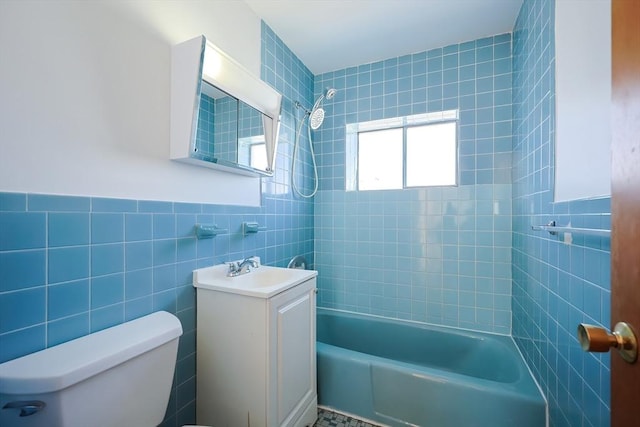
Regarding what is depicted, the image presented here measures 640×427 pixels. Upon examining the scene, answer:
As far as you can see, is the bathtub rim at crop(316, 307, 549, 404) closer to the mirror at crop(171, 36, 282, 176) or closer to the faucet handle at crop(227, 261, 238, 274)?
the faucet handle at crop(227, 261, 238, 274)

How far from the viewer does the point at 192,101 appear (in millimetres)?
1183

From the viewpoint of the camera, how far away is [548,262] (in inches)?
49.6

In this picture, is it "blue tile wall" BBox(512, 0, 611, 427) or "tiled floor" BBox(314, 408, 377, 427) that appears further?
"tiled floor" BBox(314, 408, 377, 427)

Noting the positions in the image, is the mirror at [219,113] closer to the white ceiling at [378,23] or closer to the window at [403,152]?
the white ceiling at [378,23]

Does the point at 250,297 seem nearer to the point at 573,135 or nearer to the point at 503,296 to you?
the point at 573,135

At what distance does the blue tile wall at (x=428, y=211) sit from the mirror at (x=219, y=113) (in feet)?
3.02

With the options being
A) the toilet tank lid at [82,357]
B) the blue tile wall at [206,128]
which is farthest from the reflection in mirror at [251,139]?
the toilet tank lid at [82,357]

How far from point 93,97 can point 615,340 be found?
1569 mm

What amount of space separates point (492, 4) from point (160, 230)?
93.7 inches

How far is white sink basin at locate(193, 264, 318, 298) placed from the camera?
3.84 feet

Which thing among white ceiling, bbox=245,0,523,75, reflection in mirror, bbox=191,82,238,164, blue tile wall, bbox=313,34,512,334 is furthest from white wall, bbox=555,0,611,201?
reflection in mirror, bbox=191,82,238,164

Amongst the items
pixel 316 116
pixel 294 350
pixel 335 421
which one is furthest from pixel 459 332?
pixel 316 116

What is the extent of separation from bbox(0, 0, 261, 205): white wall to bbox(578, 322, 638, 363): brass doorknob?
1.42 meters

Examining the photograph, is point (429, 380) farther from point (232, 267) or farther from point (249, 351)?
point (232, 267)
